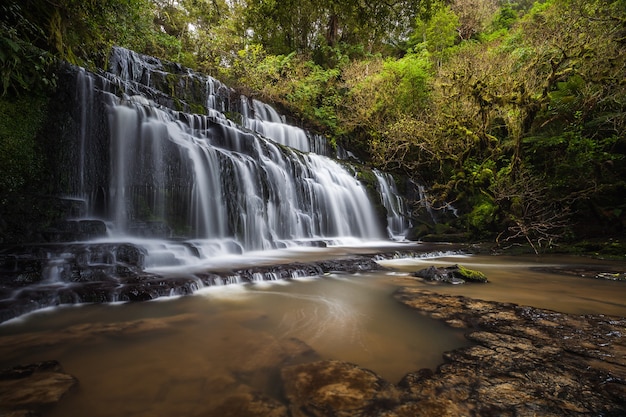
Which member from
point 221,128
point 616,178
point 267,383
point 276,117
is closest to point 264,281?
point 267,383

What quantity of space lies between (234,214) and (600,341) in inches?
281

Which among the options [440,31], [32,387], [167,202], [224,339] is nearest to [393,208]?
[167,202]

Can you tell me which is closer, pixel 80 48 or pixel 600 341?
pixel 600 341

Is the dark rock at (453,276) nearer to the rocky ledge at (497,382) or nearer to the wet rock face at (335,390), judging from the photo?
the rocky ledge at (497,382)

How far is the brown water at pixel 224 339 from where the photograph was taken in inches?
69.8

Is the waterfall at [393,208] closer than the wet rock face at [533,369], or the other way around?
the wet rock face at [533,369]

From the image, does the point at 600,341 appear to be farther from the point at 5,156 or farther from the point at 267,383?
the point at 5,156

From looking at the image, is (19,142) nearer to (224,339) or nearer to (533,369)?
(224,339)

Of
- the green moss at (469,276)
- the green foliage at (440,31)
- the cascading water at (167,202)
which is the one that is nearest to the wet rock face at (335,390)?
the cascading water at (167,202)

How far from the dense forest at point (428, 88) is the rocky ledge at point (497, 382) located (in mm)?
4156

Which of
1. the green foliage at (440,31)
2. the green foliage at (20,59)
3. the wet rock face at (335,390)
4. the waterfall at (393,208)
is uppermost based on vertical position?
the green foliage at (440,31)

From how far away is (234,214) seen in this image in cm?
797

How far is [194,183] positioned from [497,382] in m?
7.32

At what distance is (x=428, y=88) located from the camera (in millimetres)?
15219
